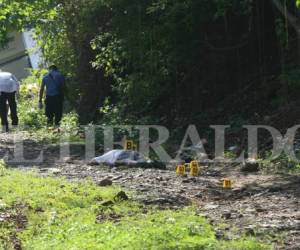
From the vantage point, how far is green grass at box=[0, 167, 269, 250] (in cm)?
638

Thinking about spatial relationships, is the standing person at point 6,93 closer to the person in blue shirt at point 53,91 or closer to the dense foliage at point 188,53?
the person in blue shirt at point 53,91

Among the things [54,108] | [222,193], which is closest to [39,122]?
[54,108]

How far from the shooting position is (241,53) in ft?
56.9

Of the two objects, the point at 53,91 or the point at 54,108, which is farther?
the point at 54,108

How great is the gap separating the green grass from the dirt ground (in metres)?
0.32

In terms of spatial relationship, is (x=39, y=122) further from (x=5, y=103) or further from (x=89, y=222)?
(x=89, y=222)

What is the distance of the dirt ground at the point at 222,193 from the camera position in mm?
7191

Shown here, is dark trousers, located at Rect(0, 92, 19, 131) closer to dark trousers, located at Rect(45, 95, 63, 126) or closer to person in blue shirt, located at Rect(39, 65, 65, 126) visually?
person in blue shirt, located at Rect(39, 65, 65, 126)

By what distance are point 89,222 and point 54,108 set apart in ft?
39.1

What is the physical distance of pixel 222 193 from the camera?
31.6ft

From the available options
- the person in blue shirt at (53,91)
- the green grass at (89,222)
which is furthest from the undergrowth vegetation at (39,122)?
the green grass at (89,222)

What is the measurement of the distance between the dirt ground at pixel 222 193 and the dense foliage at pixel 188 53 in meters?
3.90

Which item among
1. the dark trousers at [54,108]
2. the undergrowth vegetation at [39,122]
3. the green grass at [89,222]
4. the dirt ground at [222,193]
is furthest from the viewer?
the dark trousers at [54,108]

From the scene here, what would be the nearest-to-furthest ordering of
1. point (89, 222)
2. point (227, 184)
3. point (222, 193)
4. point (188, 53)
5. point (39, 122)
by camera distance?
point (89, 222) < point (222, 193) < point (227, 184) < point (188, 53) < point (39, 122)
